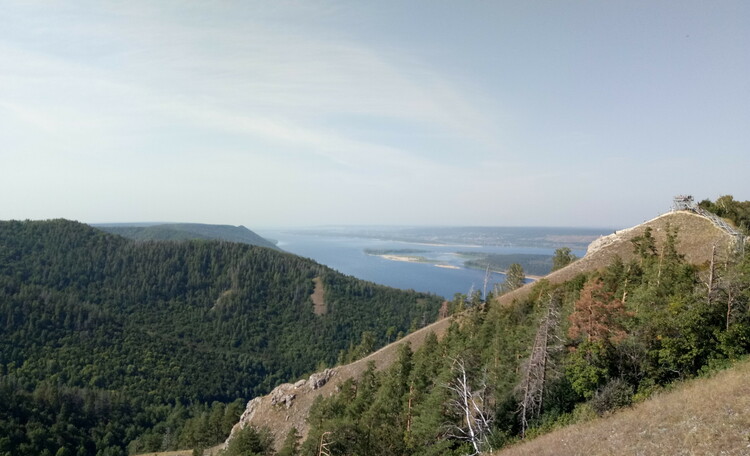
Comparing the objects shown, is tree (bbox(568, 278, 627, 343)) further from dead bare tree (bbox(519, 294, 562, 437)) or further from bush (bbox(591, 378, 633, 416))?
A: dead bare tree (bbox(519, 294, 562, 437))

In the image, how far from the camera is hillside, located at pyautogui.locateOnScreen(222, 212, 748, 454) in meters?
31.2

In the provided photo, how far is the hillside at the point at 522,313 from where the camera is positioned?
31.2 meters

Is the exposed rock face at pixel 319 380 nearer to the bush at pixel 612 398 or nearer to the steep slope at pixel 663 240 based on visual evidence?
the steep slope at pixel 663 240

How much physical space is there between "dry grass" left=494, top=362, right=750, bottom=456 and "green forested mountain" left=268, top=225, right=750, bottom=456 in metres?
1.82

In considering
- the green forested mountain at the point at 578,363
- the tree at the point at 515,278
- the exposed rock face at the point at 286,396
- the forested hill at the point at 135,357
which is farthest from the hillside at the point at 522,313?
the forested hill at the point at 135,357

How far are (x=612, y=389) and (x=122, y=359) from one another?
6285 inches

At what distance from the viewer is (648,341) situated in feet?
74.1

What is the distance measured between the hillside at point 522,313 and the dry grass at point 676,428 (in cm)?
690

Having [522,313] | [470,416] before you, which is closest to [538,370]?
[470,416]

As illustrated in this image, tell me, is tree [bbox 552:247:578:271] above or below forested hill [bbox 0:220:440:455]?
above

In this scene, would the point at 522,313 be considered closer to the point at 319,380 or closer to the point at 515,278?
the point at 319,380

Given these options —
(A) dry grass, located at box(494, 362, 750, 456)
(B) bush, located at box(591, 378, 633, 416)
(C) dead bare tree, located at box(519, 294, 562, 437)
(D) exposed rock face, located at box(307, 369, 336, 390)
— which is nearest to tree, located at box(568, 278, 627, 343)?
(B) bush, located at box(591, 378, 633, 416)

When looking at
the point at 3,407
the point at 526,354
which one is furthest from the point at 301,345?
the point at 526,354

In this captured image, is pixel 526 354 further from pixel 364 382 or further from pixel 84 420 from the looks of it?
pixel 84 420
